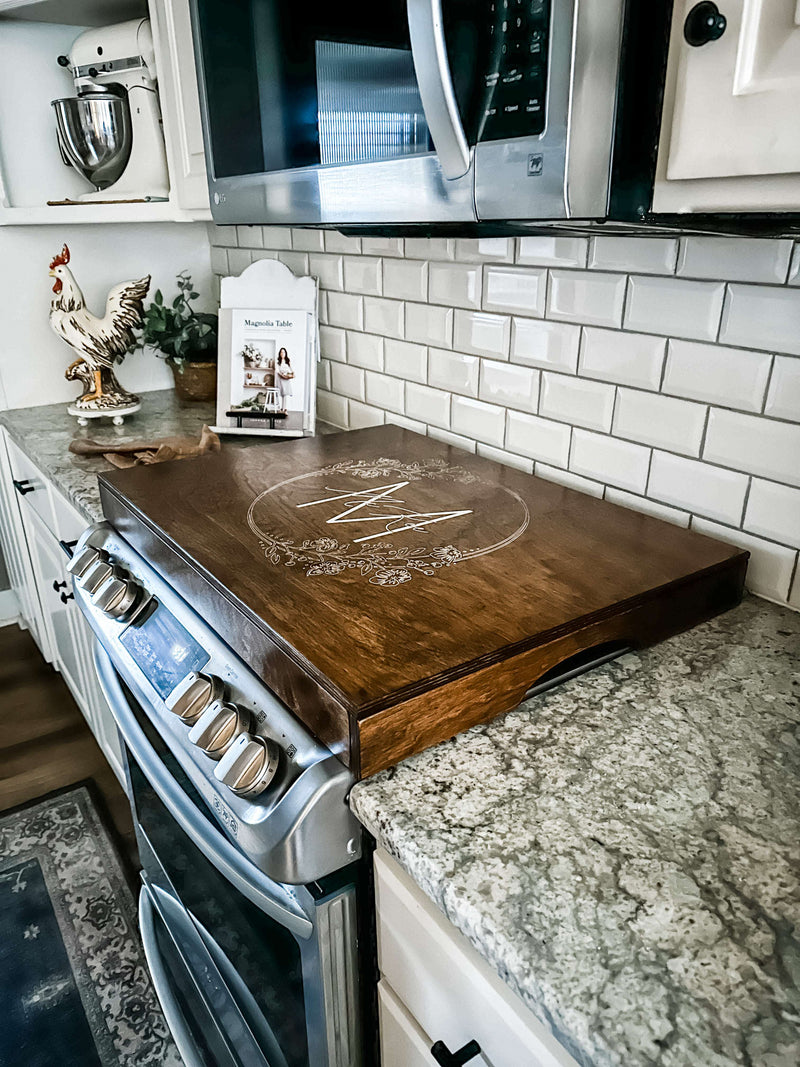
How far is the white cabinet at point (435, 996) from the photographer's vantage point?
530 millimetres

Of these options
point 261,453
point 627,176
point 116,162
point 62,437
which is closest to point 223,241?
point 116,162

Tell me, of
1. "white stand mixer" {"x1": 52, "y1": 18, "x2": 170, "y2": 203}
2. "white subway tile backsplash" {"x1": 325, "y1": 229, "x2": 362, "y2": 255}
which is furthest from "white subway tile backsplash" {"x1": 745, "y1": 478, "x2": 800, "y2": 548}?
"white stand mixer" {"x1": 52, "y1": 18, "x2": 170, "y2": 203}

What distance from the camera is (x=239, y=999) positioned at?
3.02ft

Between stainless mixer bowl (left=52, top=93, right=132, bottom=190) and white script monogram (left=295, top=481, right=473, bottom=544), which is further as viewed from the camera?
stainless mixer bowl (left=52, top=93, right=132, bottom=190)

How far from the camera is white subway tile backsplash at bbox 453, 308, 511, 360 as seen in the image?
125 cm

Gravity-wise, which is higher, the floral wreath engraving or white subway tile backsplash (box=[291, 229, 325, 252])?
white subway tile backsplash (box=[291, 229, 325, 252])

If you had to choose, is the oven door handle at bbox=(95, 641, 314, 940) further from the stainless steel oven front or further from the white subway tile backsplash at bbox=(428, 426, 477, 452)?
the white subway tile backsplash at bbox=(428, 426, 477, 452)

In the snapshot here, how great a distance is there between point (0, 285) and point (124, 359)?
1.07ft

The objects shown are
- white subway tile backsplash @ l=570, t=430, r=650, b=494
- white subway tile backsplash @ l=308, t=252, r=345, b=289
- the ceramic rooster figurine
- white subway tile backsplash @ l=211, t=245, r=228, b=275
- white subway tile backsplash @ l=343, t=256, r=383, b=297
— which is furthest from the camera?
white subway tile backsplash @ l=211, t=245, r=228, b=275

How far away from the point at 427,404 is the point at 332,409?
38 centimetres

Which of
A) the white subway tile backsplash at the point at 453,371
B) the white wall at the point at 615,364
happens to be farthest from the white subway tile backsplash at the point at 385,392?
the white subway tile backsplash at the point at 453,371

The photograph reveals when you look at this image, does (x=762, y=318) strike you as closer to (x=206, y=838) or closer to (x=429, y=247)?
(x=429, y=247)

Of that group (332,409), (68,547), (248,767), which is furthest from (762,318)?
(68,547)

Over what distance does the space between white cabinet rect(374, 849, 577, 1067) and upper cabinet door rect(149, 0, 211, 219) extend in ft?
4.14
